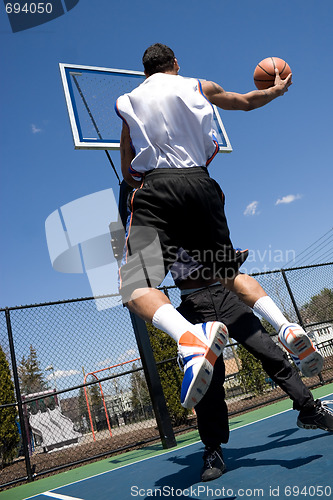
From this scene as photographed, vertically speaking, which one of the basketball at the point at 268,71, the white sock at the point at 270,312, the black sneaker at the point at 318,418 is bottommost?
the black sneaker at the point at 318,418

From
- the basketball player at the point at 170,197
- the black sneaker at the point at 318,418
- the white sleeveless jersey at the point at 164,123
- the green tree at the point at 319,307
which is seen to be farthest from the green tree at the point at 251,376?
the white sleeveless jersey at the point at 164,123

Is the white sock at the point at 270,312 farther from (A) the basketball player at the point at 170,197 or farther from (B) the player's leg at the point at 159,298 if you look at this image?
(B) the player's leg at the point at 159,298

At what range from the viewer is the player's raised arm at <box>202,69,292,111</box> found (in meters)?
2.05

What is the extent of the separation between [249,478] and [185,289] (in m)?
0.96

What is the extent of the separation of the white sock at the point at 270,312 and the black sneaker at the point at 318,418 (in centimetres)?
56

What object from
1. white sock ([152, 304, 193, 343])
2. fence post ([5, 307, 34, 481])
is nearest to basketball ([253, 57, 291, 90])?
white sock ([152, 304, 193, 343])

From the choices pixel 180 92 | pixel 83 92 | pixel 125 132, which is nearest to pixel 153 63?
pixel 180 92

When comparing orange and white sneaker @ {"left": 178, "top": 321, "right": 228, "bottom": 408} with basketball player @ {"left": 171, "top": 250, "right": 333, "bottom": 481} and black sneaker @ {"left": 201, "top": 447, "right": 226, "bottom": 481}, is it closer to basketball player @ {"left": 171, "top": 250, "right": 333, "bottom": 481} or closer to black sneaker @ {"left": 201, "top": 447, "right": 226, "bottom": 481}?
basketball player @ {"left": 171, "top": 250, "right": 333, "bottom": 481}

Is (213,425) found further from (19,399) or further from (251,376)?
(251,376)

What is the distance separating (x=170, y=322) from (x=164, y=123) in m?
0.88

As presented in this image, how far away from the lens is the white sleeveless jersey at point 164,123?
174 cm

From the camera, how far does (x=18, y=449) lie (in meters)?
7.50

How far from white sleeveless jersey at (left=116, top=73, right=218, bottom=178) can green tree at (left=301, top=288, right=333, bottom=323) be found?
7102 mm

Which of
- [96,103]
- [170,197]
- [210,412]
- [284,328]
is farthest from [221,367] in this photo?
[96,103]
